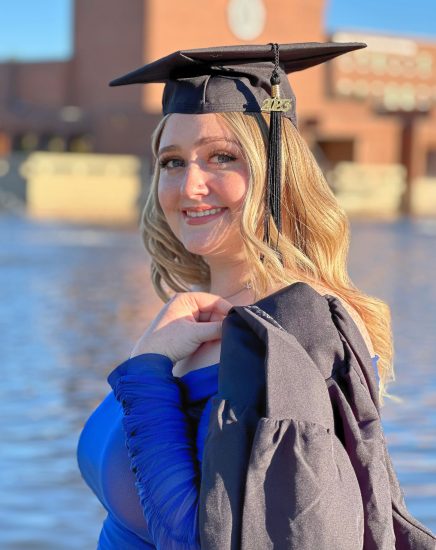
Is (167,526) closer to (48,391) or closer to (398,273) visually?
(48,391)

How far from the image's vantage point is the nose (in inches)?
74.9

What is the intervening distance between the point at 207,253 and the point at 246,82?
30 centimetres

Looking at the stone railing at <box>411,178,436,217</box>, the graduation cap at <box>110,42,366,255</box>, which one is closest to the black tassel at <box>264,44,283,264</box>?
the graduation cap at <box>110,42,366,255</box>

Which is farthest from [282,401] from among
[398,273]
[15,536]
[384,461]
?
[398,273]

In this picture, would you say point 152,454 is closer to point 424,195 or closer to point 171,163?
point 171,163

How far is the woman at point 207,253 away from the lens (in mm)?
1685

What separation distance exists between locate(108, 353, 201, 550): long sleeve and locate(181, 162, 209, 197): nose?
32 centimetres

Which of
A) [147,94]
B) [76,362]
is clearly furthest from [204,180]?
[147,94]

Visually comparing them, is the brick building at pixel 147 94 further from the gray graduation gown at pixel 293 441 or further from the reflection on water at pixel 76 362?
the gray graduation gown at pixel 293 441

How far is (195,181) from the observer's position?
191cm

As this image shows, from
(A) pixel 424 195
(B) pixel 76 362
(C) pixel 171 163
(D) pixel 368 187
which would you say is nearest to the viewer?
(C) pixel 171 163

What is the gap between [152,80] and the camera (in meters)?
2.11

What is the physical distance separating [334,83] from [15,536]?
5136cm

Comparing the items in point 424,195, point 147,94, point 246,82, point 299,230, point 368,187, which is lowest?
point 424,195
